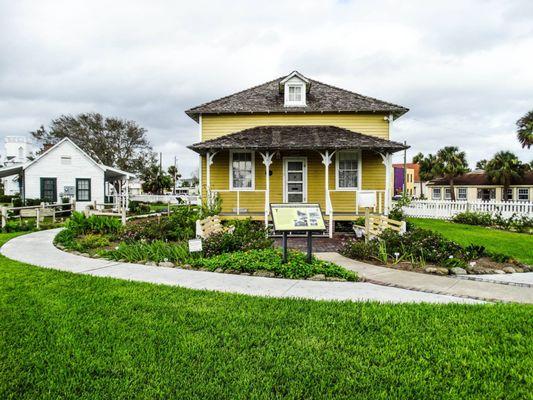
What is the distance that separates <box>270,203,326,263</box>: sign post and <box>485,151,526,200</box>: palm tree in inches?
1448

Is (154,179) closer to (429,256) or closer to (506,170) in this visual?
(506,170)

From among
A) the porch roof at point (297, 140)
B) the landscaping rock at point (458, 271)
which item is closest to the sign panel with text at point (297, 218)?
the landscaping rock at point (458, 271)

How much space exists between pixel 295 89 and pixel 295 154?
328cm

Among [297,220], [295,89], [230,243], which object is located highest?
[295,89]

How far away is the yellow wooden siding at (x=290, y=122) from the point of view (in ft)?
53.4

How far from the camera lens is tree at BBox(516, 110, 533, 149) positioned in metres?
31.5

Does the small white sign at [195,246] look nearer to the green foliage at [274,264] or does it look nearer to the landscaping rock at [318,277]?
the green foliage at [274,264]

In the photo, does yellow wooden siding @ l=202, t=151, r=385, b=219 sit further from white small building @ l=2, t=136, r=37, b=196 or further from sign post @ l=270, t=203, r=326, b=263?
white small building @ l=2, t=136, r=37, b=196

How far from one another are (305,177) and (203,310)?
1198 cm

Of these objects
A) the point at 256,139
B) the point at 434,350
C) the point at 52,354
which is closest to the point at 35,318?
the point at 52,354

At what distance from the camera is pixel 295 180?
1619 cm

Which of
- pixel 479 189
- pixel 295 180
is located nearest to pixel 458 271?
pixel 295 180

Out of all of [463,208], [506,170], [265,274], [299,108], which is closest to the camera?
[265,274]

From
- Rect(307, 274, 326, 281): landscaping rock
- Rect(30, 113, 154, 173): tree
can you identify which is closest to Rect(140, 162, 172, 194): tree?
Rect(30, 113, 154, 173): tree
